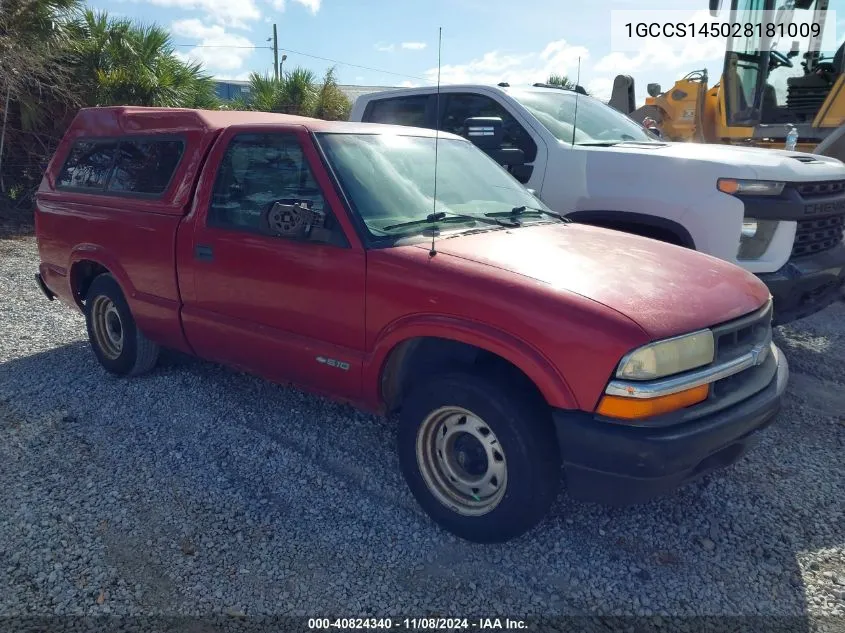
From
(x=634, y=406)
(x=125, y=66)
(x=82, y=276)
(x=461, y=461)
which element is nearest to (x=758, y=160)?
(x=634, y=406)

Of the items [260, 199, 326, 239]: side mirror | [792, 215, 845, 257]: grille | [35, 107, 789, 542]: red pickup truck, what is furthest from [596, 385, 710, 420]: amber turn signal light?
[792, 215, 845, 257]: grille

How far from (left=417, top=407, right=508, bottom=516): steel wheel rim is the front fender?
0.33 m

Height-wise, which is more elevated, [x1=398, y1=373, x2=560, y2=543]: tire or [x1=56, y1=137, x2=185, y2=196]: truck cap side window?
[x1=56, y1=137, x2=185, y2=196]: truck cap side window

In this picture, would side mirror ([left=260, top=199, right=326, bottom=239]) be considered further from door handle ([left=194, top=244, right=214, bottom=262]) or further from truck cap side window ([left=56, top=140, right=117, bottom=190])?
truck cap side window ([left=56, top=140, right=117, bottom=190])

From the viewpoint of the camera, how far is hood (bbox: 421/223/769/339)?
270 centimetres

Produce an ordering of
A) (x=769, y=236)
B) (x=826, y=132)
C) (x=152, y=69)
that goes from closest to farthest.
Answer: (x=769, y=236), (x=826, y=132), (x=152, y=69)

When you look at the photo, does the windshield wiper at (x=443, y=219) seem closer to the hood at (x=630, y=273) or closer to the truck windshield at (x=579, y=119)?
the hood at (x=630, y=273)

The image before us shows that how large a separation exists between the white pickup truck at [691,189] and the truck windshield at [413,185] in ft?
3.46

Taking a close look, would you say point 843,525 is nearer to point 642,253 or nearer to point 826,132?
point 642,253

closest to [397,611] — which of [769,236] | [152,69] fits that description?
[769,236]

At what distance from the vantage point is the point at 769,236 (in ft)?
15.4

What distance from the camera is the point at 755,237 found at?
4758 millimetres

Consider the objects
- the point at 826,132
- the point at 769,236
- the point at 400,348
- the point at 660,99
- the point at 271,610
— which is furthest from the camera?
the point at 660,99

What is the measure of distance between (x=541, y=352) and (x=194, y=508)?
191 centimetres
